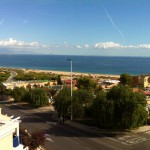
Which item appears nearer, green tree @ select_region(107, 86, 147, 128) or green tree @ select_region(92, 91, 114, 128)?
green tree @ select_region(107, 86, 147, 128)

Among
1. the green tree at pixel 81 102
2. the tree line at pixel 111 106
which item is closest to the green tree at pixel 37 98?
the tree line at pixel 111 106

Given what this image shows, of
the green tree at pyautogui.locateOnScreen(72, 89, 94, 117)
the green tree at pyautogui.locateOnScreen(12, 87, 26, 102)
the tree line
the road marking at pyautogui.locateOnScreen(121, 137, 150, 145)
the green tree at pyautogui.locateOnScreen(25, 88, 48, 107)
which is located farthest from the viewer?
the green tree at pyautogui.locateOnScreen(12, 87, 26, 102)

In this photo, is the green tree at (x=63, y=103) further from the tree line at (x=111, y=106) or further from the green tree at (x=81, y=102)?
the green tree at (x=81, y=102)

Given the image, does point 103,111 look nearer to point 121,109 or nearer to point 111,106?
point 111,106

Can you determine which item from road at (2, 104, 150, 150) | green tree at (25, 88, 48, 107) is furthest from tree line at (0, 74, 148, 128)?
green tree at (25, 88, 48, 107)

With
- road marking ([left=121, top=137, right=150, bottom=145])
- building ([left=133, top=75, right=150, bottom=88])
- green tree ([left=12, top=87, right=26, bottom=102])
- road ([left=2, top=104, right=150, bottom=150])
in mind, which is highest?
building ([left=133, top=75, right=150, bottom=88])

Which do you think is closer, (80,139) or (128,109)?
(80,139)

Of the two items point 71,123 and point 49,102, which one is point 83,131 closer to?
point 71,123

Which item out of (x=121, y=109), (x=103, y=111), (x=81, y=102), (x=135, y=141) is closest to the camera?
(x=135, y=141)

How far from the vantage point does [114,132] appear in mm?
31891

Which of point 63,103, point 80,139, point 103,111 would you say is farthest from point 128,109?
point 63,103

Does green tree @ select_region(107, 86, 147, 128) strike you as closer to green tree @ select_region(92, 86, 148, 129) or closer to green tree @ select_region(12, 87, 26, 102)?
green tree @ select_region(92, 86, 148, 129)

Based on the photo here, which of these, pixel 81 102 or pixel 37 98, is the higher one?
pixel 81 102

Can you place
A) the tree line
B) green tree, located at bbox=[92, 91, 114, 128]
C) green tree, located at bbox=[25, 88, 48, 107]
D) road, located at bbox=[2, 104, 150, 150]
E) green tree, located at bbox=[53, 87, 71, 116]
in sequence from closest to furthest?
road, located at bbox=[2, 104, 150, 150]
the tree line
green tree, located at bbox=[92, 91, 114, 128]
green tree, located at bbox=[53, 87, 71, 116]
green tree, located at bbox=[25, 88, 48, 107]
